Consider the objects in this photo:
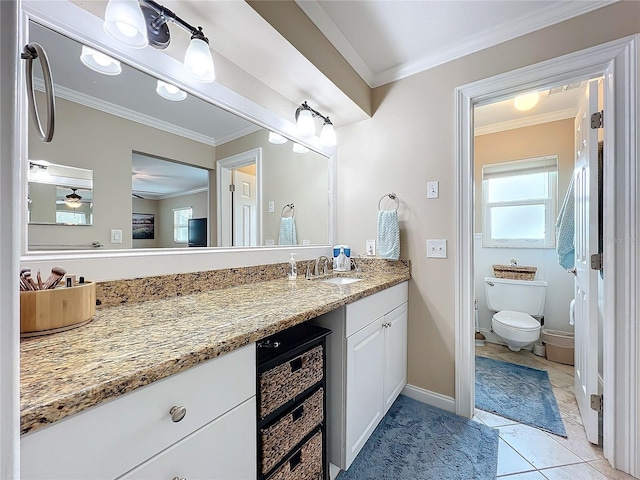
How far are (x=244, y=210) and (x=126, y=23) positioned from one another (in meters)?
0.92

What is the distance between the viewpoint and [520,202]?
2.97m

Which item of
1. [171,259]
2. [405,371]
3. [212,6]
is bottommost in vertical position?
[405,371]

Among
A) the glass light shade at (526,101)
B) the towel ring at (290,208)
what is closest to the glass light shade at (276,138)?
the towel ring at (290,208)

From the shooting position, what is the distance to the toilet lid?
238 centimetres

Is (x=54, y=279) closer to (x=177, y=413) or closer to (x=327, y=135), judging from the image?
(x=177, y=413)

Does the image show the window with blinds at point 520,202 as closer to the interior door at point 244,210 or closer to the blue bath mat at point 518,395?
the blue bath mat at point 518,395

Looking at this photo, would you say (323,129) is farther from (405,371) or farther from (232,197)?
(405,371)

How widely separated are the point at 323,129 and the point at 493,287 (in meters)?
2.49

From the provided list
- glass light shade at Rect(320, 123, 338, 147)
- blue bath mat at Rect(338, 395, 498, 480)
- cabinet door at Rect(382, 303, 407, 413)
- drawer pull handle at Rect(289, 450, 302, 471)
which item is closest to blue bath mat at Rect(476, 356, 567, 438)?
blue bath mat at Rect(338, 395, 498, 480)

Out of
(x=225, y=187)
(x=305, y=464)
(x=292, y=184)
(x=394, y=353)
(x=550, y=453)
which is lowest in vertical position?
(x=550, y=453)

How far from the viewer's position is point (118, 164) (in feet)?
3.52

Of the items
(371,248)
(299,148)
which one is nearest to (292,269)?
(371,248)

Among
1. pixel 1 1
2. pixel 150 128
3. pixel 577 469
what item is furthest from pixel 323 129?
pixel 577 469

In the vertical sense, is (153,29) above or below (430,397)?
above
